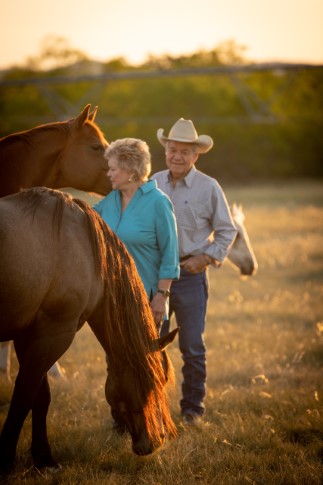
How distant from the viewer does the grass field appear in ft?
12.5

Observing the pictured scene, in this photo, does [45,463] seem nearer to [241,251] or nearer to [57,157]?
[57,157]

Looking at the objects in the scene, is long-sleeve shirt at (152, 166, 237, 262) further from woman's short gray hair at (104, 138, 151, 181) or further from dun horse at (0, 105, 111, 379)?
dun horse at (0, 105, 111, 379)

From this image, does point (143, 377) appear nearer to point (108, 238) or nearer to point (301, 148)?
point (108, 238)

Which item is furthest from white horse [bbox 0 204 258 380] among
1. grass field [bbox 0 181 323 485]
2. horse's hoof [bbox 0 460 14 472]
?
horse's hoof [bbox 0 460 14 472]

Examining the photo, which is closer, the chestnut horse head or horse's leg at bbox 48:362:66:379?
the chestnut horse head

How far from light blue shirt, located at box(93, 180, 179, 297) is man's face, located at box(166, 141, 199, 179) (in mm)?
628

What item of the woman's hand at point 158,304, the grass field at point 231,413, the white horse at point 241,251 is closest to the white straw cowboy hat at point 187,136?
the woman's hand at point 158,304

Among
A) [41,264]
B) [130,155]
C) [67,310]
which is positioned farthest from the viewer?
[130,155]

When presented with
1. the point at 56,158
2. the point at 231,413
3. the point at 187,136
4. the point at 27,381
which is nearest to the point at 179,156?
the point at 187,136

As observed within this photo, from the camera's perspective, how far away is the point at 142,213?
13.5 feet

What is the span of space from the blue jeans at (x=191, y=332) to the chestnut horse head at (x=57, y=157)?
128cm

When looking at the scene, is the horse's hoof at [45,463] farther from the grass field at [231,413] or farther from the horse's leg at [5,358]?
the horse's leg at [5,358]

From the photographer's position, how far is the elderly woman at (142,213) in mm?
4078

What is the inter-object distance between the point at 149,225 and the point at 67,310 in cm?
92
